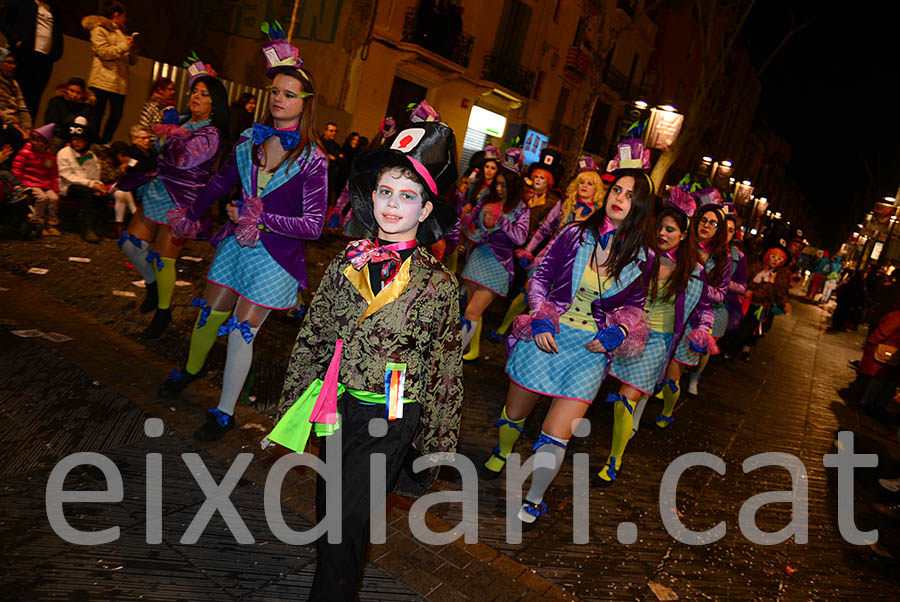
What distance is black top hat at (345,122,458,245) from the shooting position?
2760 mm

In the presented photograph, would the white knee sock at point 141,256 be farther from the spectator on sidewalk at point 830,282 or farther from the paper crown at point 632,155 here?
the spectator on sidewalk at point 830,282

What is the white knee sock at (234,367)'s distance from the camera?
163 inches

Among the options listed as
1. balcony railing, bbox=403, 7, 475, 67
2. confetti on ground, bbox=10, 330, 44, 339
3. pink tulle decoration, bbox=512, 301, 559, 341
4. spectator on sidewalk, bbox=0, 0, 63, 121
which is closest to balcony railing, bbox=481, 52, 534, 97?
balcony railing, bbox=403, 7, 475, 67

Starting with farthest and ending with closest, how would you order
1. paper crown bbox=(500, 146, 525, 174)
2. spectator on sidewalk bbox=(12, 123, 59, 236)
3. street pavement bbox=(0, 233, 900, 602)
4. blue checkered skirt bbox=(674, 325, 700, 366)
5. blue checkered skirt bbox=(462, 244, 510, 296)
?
spectator on sidewalk bbox=(12, 123, 59, 236) < paper crown bbox=(500, 146, 525, 174) < blue checkered skirt bbox=(462, 244, 510, 296) < blue checkered skirt bbox=(674, 325, 700, 366) < street pavement bbox=(0, 233, 900, 602)

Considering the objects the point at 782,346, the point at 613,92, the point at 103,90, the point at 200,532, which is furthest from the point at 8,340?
the point at 613,92

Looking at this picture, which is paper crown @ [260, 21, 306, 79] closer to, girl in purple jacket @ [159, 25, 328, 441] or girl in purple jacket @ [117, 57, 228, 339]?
girl in purple jacket @ [159, 25, 328, 441]

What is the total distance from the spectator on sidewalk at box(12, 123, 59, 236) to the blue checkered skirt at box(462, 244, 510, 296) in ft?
16.7

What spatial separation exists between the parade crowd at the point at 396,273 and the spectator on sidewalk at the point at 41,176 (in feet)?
0.07

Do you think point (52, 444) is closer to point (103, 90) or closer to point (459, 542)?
point (459, 542)

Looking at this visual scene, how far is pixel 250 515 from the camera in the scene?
3.45 metres

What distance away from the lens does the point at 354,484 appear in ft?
8.75

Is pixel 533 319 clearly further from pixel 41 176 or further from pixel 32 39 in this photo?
pixel 32 39

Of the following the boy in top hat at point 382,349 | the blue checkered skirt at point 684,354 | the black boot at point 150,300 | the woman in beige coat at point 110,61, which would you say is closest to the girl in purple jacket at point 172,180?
the black boot at point 150,300

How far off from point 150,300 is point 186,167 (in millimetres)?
1550
